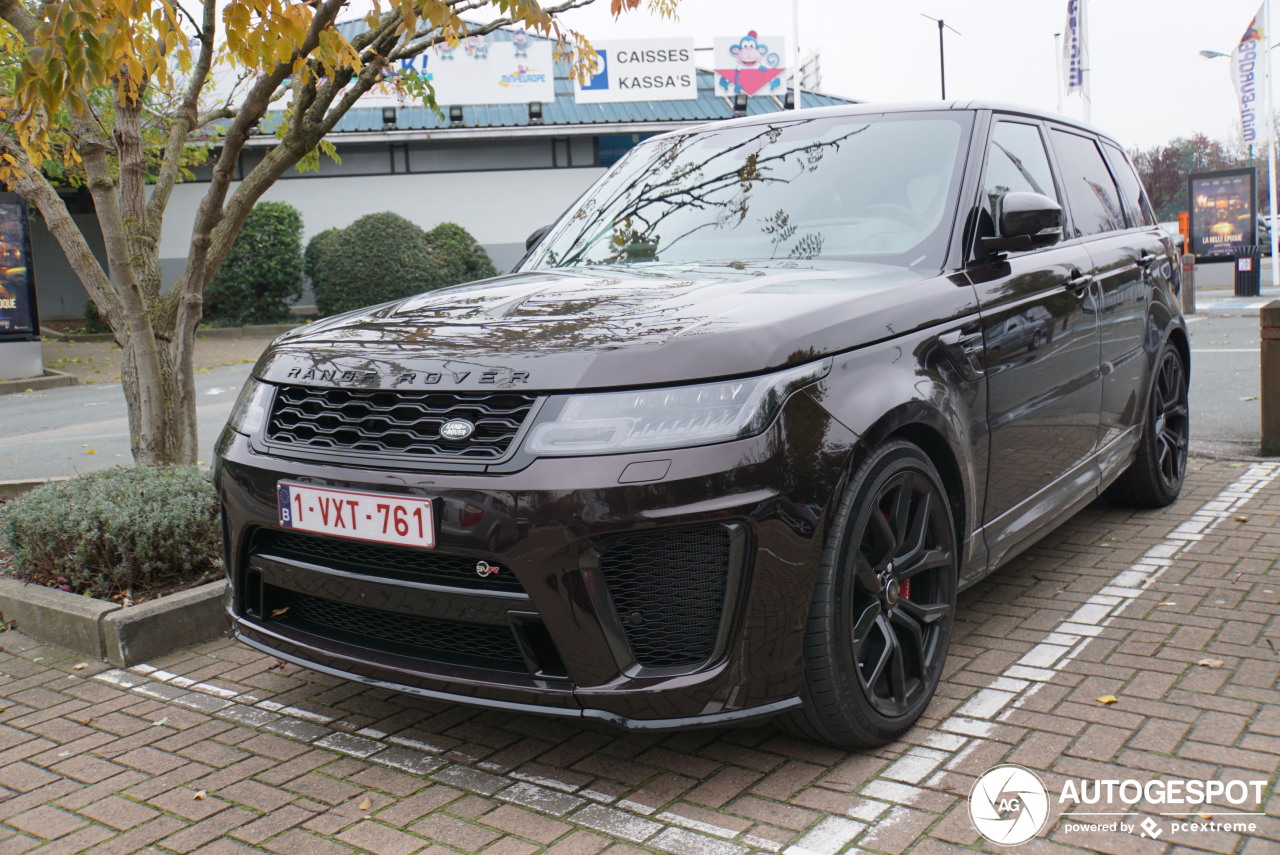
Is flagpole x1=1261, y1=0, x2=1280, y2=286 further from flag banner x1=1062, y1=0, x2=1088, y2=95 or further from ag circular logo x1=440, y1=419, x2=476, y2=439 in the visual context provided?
ag circular logo x1=440, y1=419, x2=476, y2=439

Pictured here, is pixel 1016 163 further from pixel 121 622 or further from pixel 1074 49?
pixel 1074 49

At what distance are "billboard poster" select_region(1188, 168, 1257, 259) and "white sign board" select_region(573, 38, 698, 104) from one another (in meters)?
12.1

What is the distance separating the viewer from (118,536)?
14.0 ft

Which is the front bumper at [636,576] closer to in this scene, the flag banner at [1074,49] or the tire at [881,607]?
the tire at [881,607]

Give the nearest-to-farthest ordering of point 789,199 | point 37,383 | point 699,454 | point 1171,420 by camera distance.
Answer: point 699,454, point 789,199, point 1171,420, point 37,383

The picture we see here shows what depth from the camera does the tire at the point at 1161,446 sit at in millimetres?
5340

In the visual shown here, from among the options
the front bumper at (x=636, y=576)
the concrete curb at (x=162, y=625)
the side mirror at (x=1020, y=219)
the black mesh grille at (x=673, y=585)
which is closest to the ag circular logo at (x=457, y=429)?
the front bumper at (x=636, y=576)

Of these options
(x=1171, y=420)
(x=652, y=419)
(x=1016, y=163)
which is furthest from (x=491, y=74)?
(x=652, y=419)

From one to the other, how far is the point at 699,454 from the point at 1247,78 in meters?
28.3

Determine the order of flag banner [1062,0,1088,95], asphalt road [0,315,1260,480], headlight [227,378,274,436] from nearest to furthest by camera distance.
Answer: headlight [227,378,274,436]
asphalt road [0,315,1260,480]
flag banner [1062,0,1088,95]

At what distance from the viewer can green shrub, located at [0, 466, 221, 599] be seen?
4266mm

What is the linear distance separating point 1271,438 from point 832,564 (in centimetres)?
544

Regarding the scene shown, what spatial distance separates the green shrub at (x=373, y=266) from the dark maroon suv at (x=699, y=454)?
18128 mm

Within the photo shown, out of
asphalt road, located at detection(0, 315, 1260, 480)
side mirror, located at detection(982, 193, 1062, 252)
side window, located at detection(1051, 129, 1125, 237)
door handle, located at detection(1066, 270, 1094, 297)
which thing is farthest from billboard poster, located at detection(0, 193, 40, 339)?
side mirror, located at detection(982, 193, 1062, 252)
